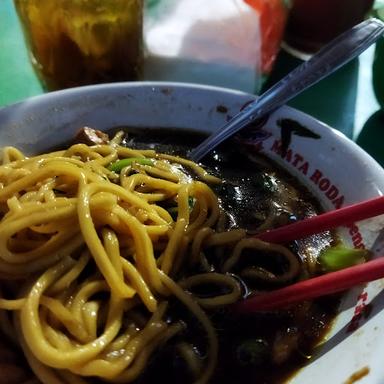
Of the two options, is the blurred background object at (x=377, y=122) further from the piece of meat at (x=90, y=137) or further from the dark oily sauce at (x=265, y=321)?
the piece of meat at (x=90, y=137)

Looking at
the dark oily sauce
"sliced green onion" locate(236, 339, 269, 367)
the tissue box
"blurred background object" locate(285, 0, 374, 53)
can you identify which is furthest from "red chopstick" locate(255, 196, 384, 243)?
"blurred background object" locate(285, 0, 374, 53)

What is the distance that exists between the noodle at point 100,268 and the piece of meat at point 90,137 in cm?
20

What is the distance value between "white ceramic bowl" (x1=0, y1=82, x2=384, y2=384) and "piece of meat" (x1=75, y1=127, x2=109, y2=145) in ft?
0.26

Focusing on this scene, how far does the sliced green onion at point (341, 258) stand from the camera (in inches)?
52.1

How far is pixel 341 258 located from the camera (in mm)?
1341

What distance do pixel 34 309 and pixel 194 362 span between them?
13.2 inches

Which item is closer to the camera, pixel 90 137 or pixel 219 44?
pixel 90 137

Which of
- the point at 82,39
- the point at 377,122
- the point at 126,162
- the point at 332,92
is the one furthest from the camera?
the point at 332,92

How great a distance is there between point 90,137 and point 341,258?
2.46 feet

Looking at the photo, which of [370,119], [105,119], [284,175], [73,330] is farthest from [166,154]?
[370,119]

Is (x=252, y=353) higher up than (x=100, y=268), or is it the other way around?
(x=100, y=268)

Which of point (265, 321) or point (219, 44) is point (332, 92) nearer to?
point (219, 44)

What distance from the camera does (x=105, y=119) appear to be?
1.75 meters

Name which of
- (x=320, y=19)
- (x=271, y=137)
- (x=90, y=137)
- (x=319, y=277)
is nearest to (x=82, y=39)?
(x=90, y=137)
